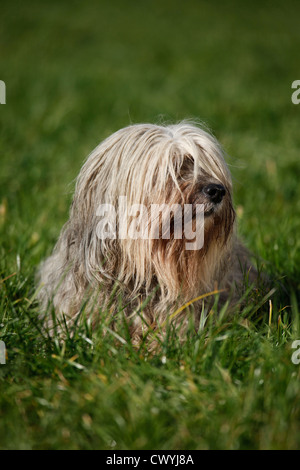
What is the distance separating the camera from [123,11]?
65.3 ft

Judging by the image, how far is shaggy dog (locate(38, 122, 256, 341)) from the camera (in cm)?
305

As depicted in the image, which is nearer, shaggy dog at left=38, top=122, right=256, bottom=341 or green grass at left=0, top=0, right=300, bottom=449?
A: green grass at left=0, top=0, right=300, bottom=449

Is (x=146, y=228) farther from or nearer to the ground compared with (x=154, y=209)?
nearer to the ground

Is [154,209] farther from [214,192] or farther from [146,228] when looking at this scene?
[214,192]

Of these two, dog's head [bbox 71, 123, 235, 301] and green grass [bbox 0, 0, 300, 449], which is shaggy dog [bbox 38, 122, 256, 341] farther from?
green grass [bbox 0, 0, 300, 449]

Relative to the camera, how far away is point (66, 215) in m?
5.27

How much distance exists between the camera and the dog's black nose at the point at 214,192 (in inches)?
118

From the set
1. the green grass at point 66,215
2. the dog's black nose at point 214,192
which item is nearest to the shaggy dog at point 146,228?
the dog's black nose at point 214,192

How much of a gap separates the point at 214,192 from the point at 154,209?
0.35 m

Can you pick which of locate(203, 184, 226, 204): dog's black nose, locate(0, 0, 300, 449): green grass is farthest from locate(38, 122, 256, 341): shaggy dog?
locate(0, 0, 300, 449): green grass

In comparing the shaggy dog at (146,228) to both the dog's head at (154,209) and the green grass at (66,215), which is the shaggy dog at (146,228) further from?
the green grass at (66,215)

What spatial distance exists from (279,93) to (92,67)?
4342mm

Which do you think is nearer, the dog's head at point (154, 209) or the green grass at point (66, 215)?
the green grass at point (66, 215)

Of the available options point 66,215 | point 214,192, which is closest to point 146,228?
point 214,192
